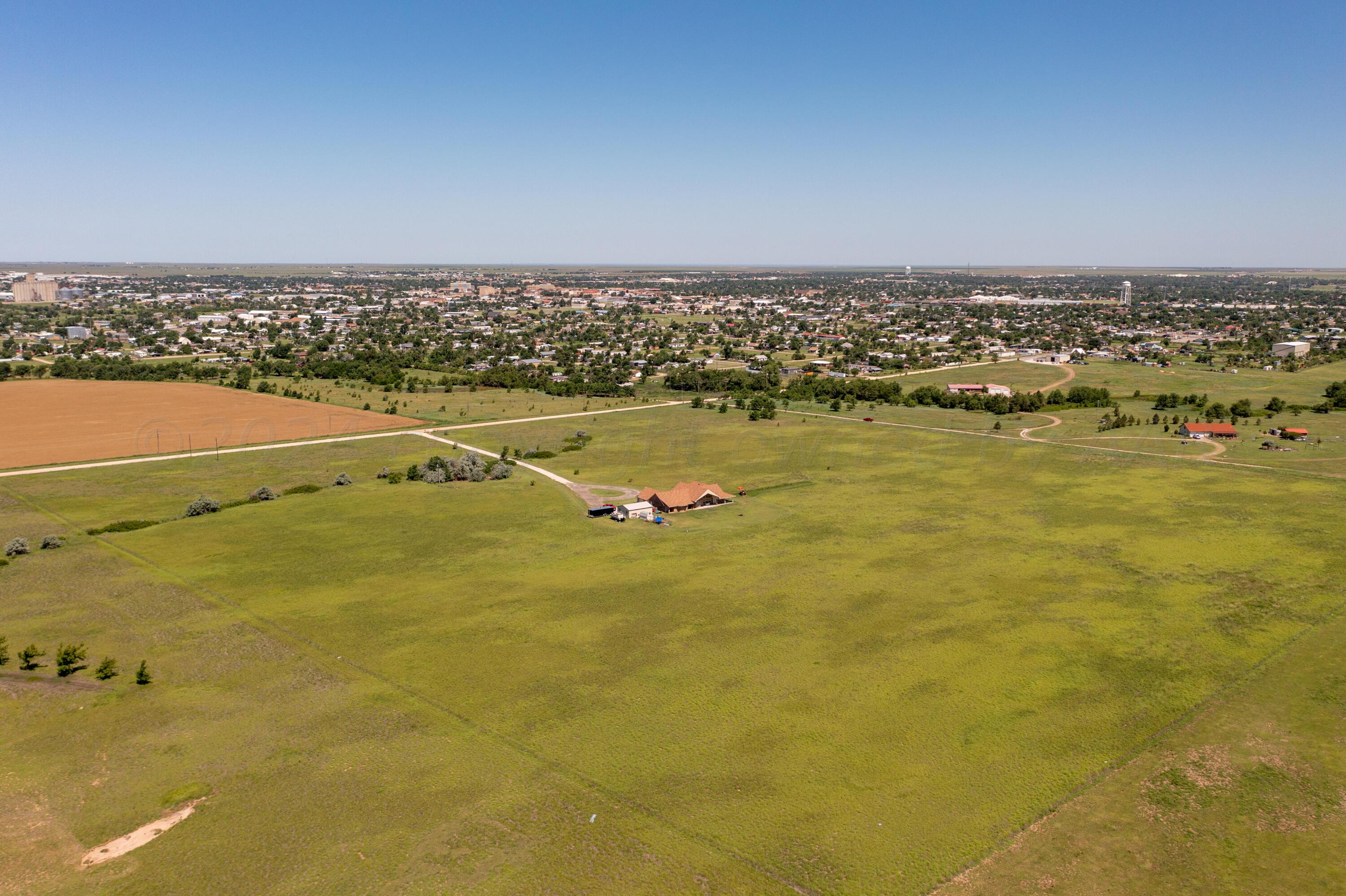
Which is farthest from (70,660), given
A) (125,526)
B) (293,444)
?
(293,444)

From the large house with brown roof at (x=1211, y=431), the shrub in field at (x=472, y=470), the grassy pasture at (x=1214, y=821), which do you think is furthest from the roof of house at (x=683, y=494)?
the large house with brown roof at (x=1211, y=431)

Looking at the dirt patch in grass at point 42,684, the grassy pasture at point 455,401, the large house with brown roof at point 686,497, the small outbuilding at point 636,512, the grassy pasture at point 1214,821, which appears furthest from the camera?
the grassy pasture at point 455,401

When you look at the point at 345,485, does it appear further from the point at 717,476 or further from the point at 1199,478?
the point at 1199,478

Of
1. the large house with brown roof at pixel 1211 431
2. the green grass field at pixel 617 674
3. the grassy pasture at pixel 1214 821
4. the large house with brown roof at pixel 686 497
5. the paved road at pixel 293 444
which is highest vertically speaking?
the large house with brown roof at pixel 1211 431

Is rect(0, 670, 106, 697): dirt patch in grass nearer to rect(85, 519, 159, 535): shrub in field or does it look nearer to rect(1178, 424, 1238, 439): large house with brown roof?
rect(85, 519, 159, 535): shrub in field

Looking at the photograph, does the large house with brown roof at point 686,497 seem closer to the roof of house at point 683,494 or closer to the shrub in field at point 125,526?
the roof of house at point 683,494
